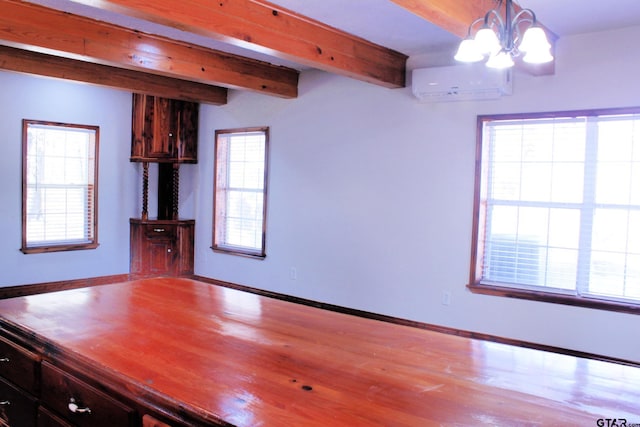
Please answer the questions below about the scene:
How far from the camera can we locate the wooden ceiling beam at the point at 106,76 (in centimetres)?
450

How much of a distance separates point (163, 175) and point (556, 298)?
4.69 meters

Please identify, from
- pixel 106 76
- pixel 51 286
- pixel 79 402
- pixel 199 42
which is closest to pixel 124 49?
pixel 199 42

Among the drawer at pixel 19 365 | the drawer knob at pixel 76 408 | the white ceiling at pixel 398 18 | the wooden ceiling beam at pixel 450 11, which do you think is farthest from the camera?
the white ceiling at pixel 398 18

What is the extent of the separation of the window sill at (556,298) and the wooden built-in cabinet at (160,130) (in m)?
3.75

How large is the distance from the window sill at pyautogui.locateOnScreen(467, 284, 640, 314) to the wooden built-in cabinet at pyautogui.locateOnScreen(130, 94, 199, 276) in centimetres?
360

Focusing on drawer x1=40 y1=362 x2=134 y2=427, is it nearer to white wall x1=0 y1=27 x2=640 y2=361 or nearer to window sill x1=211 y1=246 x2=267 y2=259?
white wall x1=0 y1=27 x2=640 y2=361

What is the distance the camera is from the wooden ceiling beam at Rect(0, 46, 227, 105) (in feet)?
14.8

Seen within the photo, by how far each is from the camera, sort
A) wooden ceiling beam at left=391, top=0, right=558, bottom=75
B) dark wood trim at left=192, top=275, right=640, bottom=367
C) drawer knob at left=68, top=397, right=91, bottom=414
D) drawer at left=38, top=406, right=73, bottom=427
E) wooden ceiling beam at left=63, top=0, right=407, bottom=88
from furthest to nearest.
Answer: dark wood trim at left=192, top=275, right=640, bottom=367
wooden ceiling beam at left=63, top=0, right=407, bottom=88
wooden ceiling beam at left=391, top=0, right=558, bottom=75
drawer at left=38, top=406, right=73, bottom=427
drawer knob at left=68, top=397, right=91, bottom=414

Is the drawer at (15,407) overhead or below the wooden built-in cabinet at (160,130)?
below

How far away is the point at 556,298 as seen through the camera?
157 inches

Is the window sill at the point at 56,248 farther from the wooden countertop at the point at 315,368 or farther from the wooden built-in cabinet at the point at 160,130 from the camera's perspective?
the wooden countertop at the point at 315,368

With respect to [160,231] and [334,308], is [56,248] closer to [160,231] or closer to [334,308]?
[160,231]

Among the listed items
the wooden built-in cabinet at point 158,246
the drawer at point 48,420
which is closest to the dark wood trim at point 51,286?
the wooden built-in cabinet at point 158,246

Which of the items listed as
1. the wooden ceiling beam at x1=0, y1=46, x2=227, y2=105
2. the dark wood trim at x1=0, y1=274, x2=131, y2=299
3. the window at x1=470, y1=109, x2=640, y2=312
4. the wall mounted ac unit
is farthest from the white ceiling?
the dark wood trim at x1=0, y1=274, x2=131, y2=299
